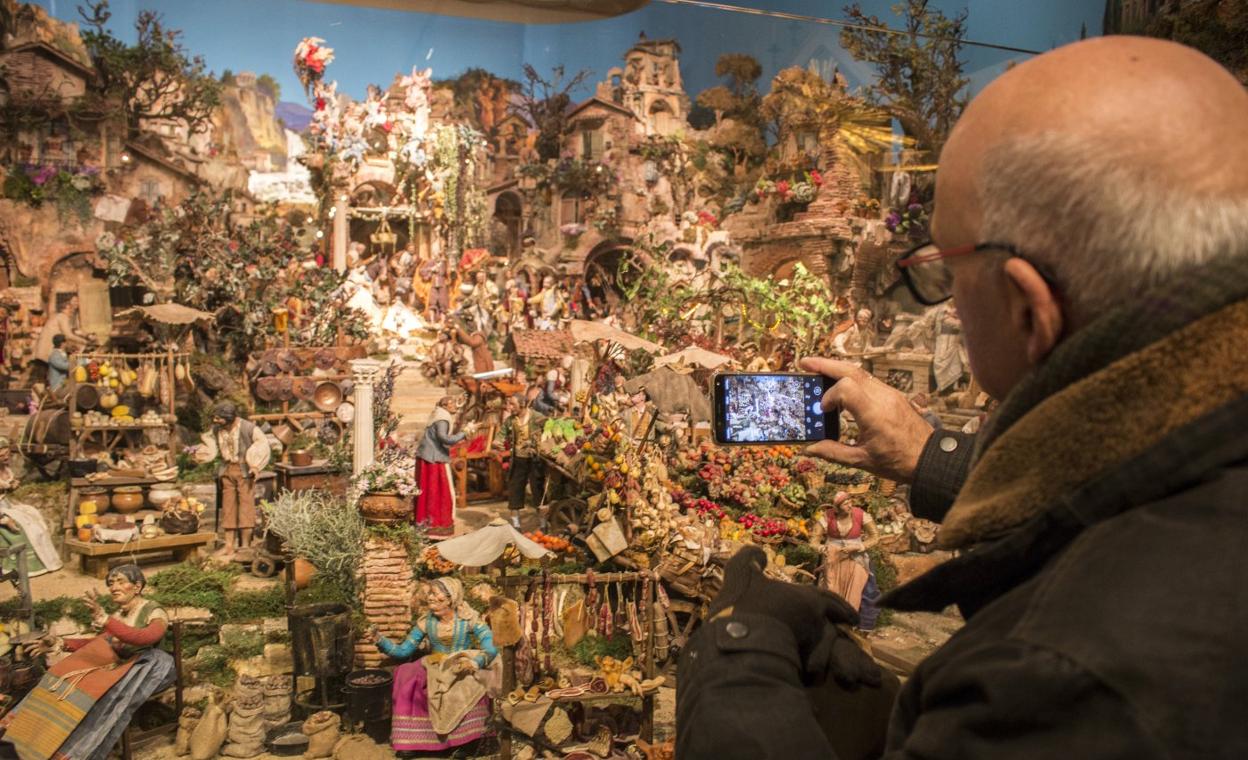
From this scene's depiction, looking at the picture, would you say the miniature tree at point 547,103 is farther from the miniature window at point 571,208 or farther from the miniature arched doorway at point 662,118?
the miniature arched doorway at point 662,118

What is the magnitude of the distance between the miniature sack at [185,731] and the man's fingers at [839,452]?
12.3 feet

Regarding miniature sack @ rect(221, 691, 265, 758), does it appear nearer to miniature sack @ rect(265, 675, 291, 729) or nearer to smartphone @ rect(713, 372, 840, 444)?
miniature sack @ rect(265, 675, 291, 729)

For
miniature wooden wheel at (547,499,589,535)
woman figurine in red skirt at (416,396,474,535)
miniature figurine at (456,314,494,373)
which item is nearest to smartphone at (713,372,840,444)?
miniature wooden wheel at (547,499,589,535)

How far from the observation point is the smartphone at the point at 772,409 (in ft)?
6.36

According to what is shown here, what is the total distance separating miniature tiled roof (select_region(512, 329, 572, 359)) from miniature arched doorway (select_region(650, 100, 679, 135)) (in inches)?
125

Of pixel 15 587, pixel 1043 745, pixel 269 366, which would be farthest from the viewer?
pixel 269 366

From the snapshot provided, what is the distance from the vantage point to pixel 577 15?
8.71 metres

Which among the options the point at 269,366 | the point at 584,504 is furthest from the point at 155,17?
the point at 584,504

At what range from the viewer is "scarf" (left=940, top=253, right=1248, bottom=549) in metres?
0.77

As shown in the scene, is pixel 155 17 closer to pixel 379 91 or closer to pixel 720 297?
pixel 379 91

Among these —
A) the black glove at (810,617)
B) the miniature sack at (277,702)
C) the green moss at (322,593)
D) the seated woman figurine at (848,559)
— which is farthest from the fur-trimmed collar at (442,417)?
the black glove at (810,617)

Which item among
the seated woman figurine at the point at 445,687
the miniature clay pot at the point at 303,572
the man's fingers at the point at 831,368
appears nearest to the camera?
the man's fingers at the point at 831,368

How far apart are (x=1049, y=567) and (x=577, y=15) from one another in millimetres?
8689

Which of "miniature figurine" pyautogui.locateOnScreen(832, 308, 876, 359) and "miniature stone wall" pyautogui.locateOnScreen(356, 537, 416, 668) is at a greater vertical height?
"miniature figurine" pyautogui.locateOnScreen(832, 308, 876, 359)
